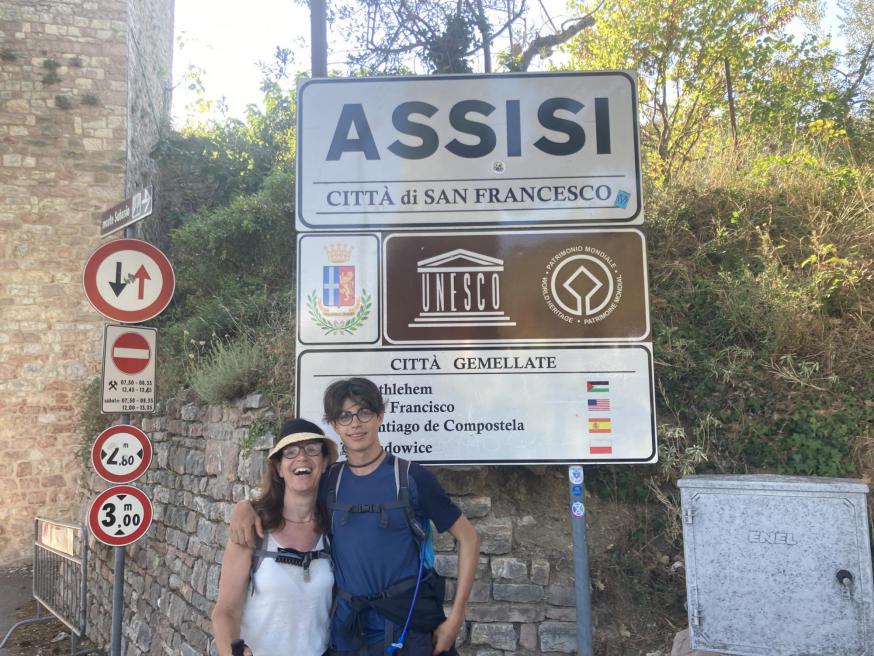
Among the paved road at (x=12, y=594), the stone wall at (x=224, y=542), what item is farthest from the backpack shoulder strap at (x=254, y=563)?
the paved road at (x=12, y=594)

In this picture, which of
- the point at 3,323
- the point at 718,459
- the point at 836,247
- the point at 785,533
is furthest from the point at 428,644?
the point at 3,323

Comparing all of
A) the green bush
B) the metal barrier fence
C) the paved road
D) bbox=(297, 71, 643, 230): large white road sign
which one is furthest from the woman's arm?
the paved road

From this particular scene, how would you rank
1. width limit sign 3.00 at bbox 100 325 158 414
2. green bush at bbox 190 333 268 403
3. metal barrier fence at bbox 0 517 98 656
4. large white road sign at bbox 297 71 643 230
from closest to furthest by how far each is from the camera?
large white road sign at bbox 297 71 643 230, width limit sign 3.00 at bbox 100 325 158 414, green bush at bbox 190 333 268 403, metal barrier fence at bbox 0 517 98 656

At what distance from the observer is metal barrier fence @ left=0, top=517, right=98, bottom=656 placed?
6.83 m

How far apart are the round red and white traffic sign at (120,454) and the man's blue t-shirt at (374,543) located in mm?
2922

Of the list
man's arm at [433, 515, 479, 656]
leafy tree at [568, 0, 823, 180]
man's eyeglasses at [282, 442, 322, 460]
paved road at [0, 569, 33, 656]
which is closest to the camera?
man's arm at [433, 515, 479, 656]

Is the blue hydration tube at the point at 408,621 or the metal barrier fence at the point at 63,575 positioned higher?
the blue hydration tube at the point at 408,621

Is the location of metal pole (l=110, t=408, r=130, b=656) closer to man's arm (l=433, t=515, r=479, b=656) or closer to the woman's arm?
the woman's arm

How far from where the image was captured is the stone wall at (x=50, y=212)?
1078 cm

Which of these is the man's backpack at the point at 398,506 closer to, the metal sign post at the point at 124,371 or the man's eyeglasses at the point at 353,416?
the man's eyeglasses at the point at 353,416

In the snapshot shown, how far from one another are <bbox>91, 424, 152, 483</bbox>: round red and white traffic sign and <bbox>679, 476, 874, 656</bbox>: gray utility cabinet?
3685mm

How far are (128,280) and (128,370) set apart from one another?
65 centimetres

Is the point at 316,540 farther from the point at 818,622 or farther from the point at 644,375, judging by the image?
the point at 818,622

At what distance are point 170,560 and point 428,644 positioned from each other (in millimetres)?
3976
